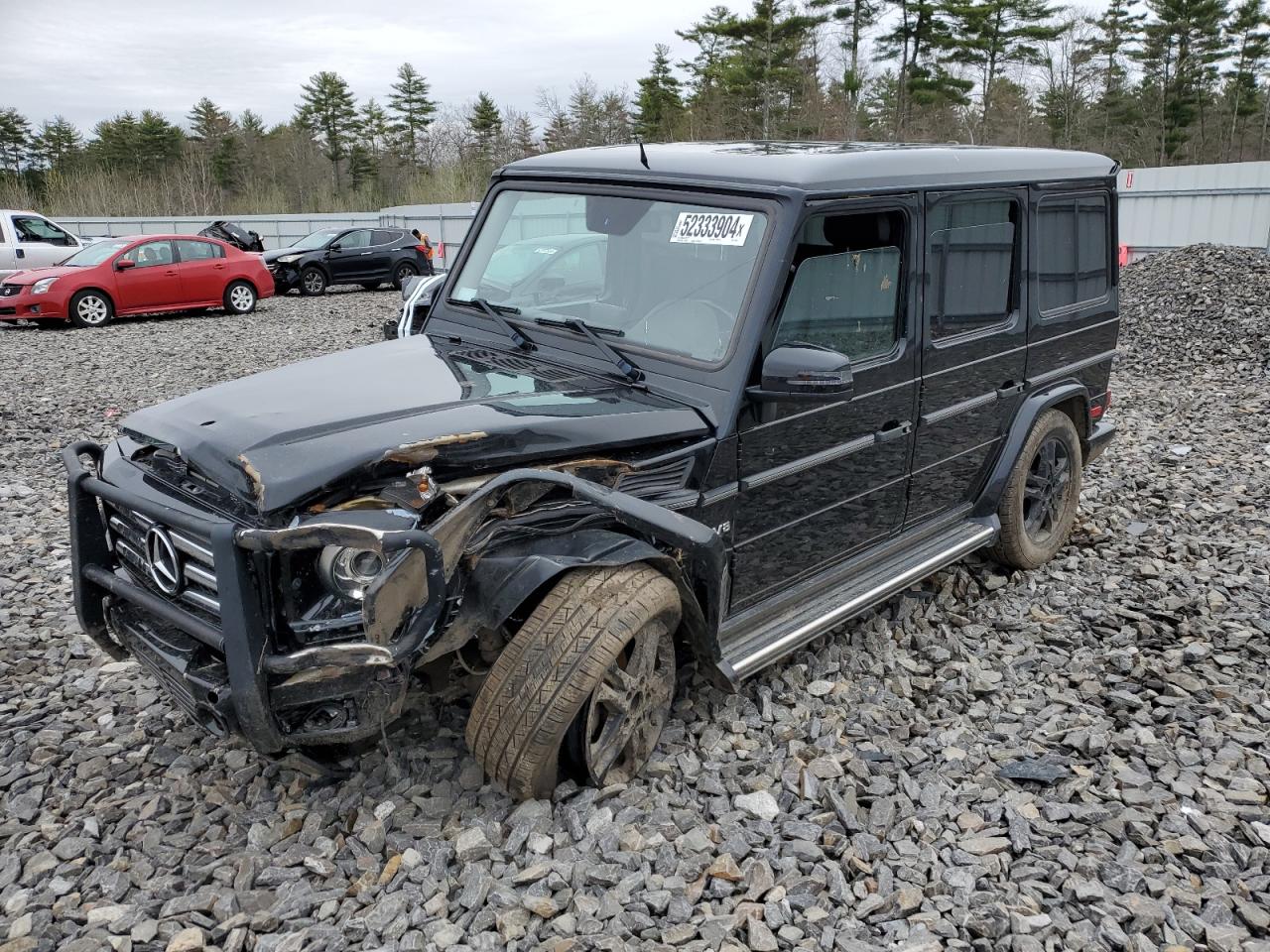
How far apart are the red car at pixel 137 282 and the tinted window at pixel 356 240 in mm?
3702

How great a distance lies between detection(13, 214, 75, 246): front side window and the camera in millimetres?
19438

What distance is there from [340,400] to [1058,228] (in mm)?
3813

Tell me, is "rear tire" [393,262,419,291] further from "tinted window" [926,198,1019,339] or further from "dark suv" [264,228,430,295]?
"tinted window" [926,198,1019,339]

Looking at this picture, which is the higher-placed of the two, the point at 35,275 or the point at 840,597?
the point at 35,275

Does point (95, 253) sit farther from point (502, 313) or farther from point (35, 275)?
point (502, 313)

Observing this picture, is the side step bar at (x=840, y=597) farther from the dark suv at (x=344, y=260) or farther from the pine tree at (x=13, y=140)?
the pine tree at (x=13, y=140)

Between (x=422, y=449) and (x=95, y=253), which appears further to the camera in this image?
(x=95, y=253)

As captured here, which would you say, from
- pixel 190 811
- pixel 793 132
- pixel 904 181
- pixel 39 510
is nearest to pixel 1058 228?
pixel 904 181

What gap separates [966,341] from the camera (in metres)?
4.65

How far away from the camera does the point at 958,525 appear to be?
5.02m

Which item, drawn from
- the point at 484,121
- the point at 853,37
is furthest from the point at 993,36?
the point at 484,121

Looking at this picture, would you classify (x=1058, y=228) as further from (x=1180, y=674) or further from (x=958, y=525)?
(x=1180, y=674)

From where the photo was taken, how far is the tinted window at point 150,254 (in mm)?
16609

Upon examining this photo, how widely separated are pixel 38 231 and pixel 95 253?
4077 millimetres
